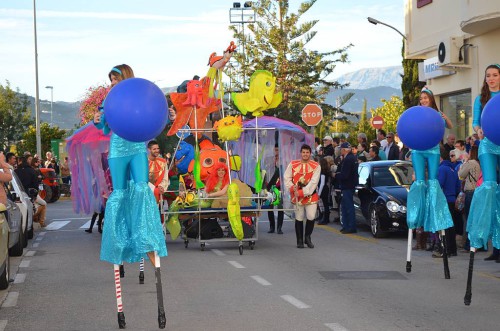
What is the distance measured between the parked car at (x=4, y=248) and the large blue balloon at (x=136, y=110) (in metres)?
2.50

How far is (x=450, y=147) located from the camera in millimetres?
19906

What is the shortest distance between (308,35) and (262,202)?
138 ft

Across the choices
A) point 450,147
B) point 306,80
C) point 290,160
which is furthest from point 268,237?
point 306,80

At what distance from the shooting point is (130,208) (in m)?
9.09

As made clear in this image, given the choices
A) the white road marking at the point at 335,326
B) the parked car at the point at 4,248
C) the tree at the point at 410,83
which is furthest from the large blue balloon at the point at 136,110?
the tree at the point at 410,83

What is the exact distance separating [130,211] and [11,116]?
219 feet

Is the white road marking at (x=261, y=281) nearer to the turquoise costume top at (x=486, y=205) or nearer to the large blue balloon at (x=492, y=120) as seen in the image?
the turquoise costume top at (x=486, y=205)

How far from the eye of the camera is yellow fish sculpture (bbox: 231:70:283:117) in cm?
1584

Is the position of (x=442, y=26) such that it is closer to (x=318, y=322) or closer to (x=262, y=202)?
(x=262, y=202)

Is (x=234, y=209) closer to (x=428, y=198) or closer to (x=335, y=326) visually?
(x=428, y=198)

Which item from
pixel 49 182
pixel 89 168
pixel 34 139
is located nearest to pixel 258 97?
pixel 89 168

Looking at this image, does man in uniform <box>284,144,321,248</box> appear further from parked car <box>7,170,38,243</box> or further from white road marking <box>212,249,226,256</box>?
parked car <box>7,170,38,243</box>

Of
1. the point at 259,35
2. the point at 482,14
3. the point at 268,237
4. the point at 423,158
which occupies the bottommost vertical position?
the point at 268,237

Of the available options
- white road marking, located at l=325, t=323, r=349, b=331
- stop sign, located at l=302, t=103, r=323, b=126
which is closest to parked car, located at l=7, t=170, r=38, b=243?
white road marking, located at l=325, t=323, r=349, b=331
